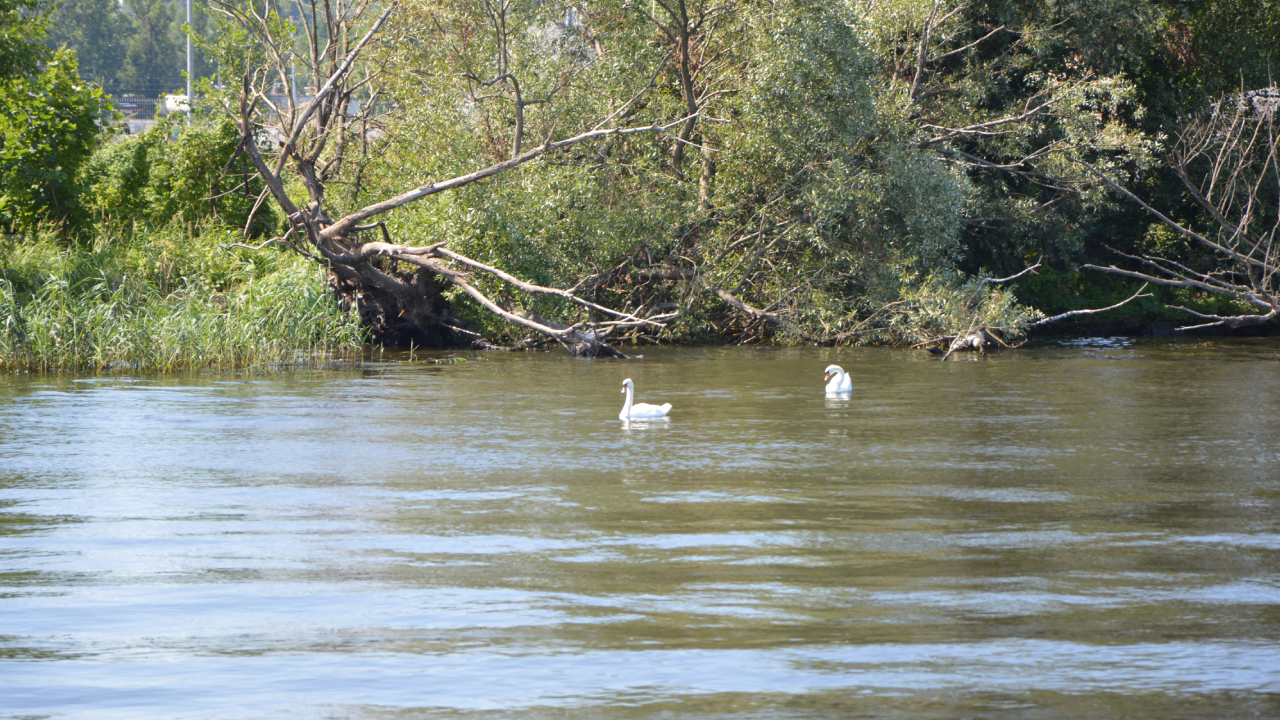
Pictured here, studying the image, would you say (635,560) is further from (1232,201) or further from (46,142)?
(1232,201)

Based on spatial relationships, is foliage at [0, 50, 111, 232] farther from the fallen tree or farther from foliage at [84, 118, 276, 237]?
the fallen tree

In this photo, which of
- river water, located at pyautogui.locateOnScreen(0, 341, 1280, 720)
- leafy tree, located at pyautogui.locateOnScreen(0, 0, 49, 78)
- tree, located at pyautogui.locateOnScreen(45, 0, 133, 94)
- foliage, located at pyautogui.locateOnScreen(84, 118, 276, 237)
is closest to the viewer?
river water, located at pyautogui.locateOnScreen(0, 341, 1280, 720)

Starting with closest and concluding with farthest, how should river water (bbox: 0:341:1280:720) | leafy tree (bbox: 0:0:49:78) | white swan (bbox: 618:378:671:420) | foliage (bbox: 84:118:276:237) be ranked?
1. river water (bbox: 0:341:1280:720)
2. white swan (bbox: 618:378:671:420)
3. leafy tree (bbox: 0:0:49:78)
4. foliage (bbox: 84:118:276:237)

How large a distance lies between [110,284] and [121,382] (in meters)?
6.20

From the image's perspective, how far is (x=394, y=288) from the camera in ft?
96.3

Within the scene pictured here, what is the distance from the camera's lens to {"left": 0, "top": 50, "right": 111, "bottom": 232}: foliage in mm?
28141

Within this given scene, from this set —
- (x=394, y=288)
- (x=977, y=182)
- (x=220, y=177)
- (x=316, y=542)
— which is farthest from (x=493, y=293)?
(x=316, y=542)

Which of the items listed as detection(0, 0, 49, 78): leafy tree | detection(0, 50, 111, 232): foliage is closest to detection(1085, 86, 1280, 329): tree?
detection(0, 50, 111, 232): foliage

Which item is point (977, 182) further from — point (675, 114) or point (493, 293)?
point (493, 293)

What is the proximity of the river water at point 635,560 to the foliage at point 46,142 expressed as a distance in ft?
37.7

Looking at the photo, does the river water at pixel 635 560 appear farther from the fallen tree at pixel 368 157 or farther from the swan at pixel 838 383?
the fallen tree at pixel 368 157

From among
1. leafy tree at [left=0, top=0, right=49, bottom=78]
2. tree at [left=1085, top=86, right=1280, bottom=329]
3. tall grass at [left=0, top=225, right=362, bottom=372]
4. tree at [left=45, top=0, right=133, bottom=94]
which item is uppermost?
tree at [left=45, top=0, right=133, bottom=94]

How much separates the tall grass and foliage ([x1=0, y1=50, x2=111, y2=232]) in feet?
3.76

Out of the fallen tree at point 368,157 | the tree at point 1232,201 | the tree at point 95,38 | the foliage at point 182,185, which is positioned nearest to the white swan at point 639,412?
the fallen tree at point 368,157
